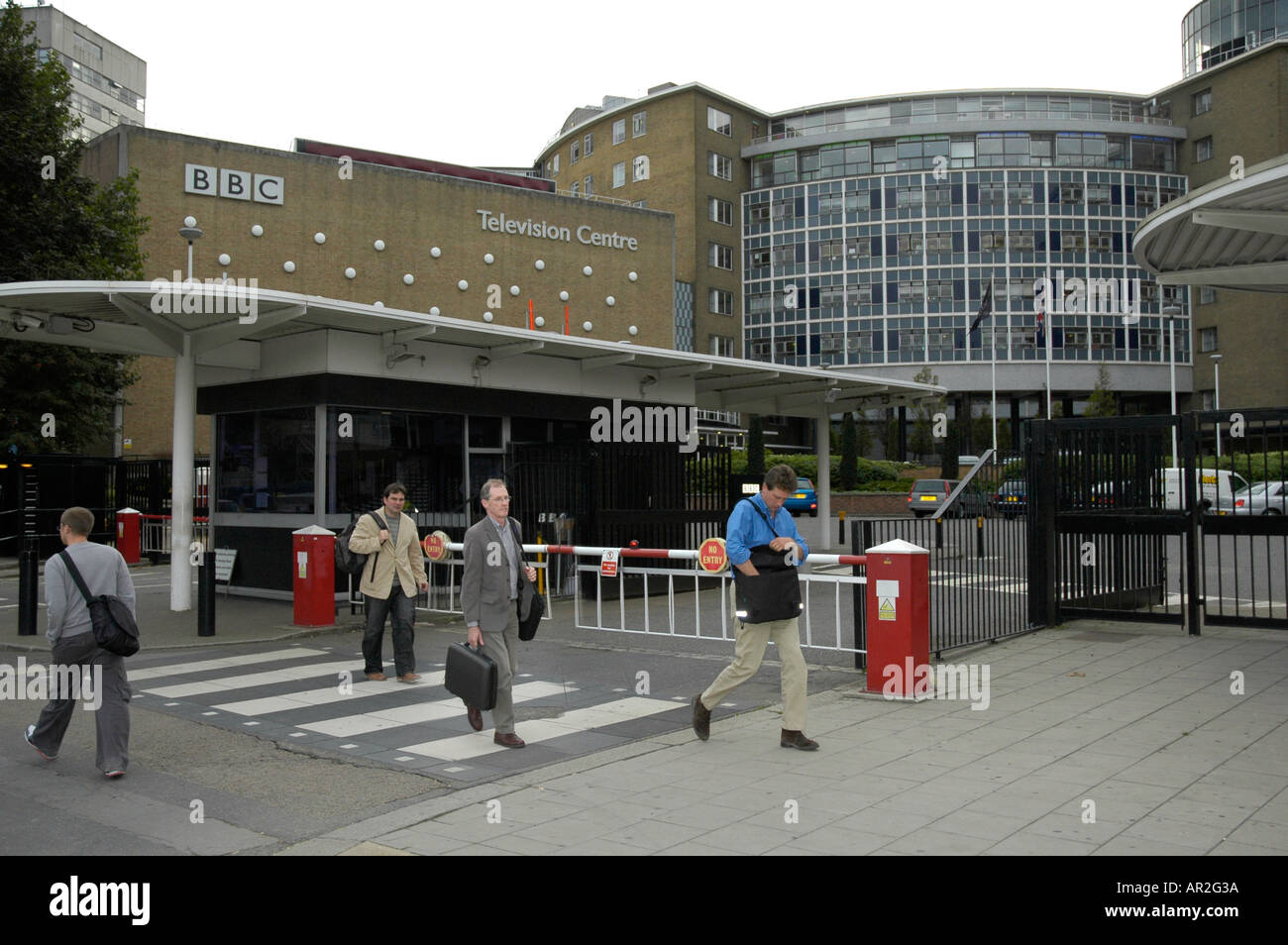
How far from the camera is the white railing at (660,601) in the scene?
12188mm

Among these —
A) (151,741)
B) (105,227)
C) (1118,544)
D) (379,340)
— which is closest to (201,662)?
(151,741)

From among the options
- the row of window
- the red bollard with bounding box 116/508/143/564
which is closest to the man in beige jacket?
the red bollard with bounding box 116/508/143/564

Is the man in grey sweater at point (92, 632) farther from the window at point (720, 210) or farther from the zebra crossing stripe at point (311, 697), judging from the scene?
the window at point (720, 210)

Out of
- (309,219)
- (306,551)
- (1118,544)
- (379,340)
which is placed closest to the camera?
(1118,544)

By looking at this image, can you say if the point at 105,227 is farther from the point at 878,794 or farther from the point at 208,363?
the point at 878,794

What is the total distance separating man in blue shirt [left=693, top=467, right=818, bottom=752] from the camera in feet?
23.1

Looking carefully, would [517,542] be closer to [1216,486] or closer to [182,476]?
[1216,486]

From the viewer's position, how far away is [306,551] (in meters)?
13.4

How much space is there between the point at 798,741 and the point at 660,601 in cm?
889

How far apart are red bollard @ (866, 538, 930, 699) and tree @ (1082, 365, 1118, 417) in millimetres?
52628

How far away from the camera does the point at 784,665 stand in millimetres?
7164

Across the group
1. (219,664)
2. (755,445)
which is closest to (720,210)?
(755,445)

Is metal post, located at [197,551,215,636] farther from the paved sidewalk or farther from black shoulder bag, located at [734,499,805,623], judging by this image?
black shoulder bag, located at [734,499,805,623]
